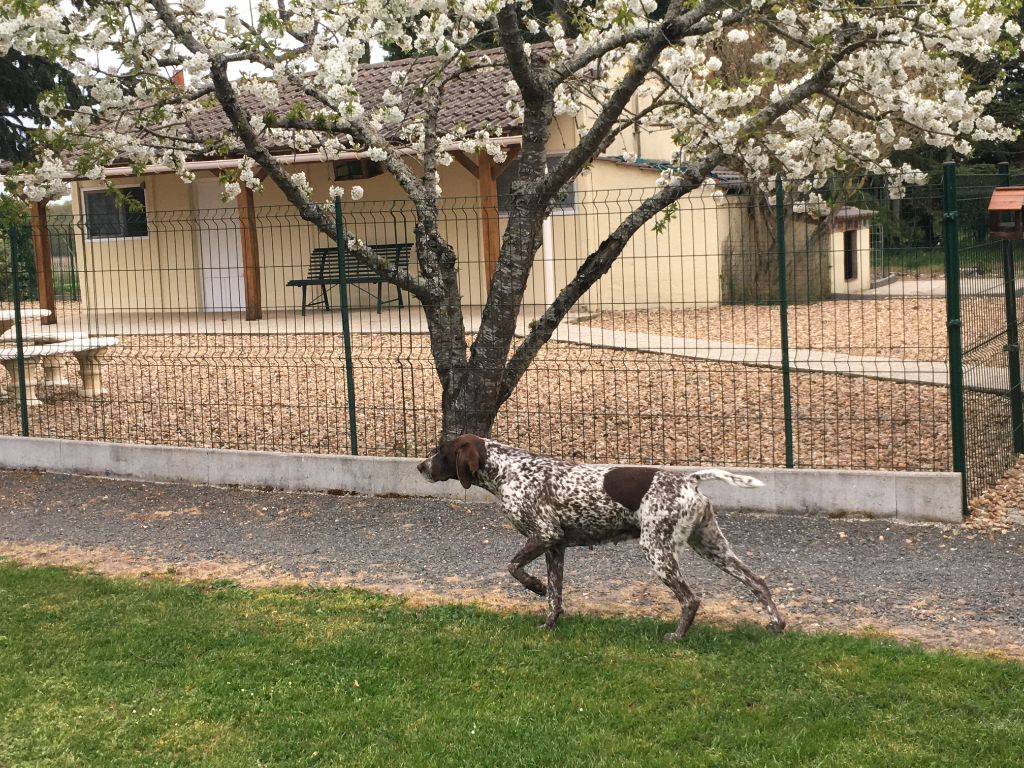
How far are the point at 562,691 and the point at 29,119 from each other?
79.0 ft

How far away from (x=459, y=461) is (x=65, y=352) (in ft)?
28.6

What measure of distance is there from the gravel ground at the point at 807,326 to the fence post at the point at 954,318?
2553mm

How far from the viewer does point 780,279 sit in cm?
867

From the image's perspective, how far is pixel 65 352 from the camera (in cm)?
1331

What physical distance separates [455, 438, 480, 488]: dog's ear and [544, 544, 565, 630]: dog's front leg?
1.80 feet

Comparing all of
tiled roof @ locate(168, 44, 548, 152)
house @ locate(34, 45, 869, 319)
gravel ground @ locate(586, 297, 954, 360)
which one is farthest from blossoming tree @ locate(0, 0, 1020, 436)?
tiled roof @ locate(168, 44, 548, 152)

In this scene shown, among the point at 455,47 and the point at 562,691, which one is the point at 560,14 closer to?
the point at 455,47

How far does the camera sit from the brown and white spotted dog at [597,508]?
18.6ft

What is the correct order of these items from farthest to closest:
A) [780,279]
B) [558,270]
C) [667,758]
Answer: [558,270], [780,279], [667,758]

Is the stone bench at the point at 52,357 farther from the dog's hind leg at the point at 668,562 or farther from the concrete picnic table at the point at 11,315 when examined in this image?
the dog's hind leg at the point at 668,562

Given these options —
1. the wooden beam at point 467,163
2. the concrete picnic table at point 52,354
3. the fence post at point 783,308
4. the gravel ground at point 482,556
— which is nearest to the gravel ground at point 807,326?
the fence post at point 783,308

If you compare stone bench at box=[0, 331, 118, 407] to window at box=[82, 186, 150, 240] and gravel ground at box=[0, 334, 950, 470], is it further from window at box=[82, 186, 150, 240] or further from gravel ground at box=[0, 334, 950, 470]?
window at box=[82, 186, 150, 240]

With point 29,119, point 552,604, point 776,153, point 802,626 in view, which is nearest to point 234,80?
point 776,153

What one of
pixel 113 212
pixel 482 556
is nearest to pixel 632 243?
pixel 482 556
